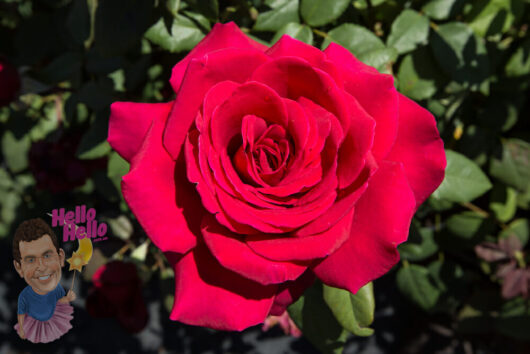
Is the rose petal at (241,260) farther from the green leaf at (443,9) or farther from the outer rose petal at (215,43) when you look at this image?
the green leaf at (443,9)

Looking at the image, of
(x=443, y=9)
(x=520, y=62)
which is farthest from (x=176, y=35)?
(x=520, y=62)

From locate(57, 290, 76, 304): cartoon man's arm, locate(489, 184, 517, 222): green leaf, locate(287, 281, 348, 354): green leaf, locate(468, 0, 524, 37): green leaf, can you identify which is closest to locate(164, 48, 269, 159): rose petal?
locate(57, 290, 76, 304): cartoon man's arm

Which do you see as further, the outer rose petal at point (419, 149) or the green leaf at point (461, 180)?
the green leaf at point (461, 180)

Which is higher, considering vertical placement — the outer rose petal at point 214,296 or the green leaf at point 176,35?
the green leaf at point 176,35

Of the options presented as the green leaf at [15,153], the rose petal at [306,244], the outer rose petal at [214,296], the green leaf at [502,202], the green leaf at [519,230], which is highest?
the rose petal at [306,244]

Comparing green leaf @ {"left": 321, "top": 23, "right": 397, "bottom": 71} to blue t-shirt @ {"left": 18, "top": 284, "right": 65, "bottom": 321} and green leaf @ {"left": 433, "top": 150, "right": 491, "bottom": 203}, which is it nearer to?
green leaf @ {"left": 433, "top": 150, "right": 491, "bottom": 203}

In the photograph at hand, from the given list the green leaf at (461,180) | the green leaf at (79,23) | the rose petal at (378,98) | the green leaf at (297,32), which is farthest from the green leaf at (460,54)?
the green leaf at (79,23)
